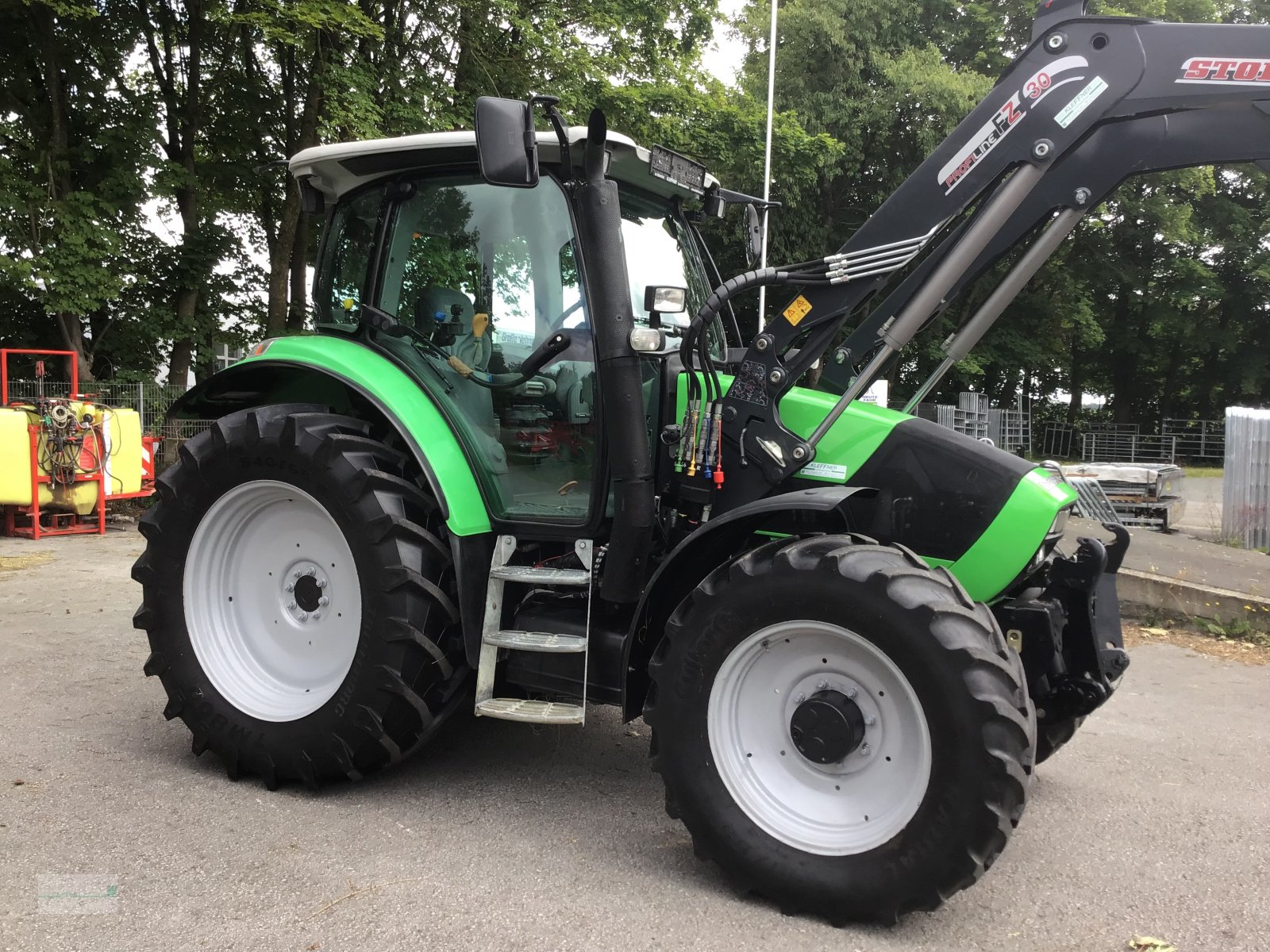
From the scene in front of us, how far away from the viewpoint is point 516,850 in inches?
126

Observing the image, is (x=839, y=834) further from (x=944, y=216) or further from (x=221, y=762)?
(x=221, y=762)

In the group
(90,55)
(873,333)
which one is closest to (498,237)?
(873,333)

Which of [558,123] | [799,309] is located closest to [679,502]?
[799,309]

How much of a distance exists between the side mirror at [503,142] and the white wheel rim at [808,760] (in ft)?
5.30

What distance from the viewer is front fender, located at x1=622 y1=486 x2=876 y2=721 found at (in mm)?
2988

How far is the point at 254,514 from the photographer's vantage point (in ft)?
13.3

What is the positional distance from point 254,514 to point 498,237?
5.12 feet

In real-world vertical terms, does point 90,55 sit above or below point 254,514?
above

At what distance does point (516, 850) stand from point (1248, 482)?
9864 millimetres

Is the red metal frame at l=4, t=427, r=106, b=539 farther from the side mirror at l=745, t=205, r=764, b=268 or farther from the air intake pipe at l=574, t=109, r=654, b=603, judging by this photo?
the air intake pipe at l=574, t=109, r=654, b=603

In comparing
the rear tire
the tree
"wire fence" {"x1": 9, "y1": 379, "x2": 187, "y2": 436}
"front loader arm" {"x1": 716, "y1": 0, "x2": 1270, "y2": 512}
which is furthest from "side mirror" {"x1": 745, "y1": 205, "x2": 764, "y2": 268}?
the tree

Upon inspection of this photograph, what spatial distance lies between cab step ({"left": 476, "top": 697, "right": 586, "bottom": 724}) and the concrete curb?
4.95 meters

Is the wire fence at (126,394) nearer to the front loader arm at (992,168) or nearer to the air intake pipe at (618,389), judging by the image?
the air intake pipe at (618,389)

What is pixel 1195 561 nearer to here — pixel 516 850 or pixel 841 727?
pixel 841 727
